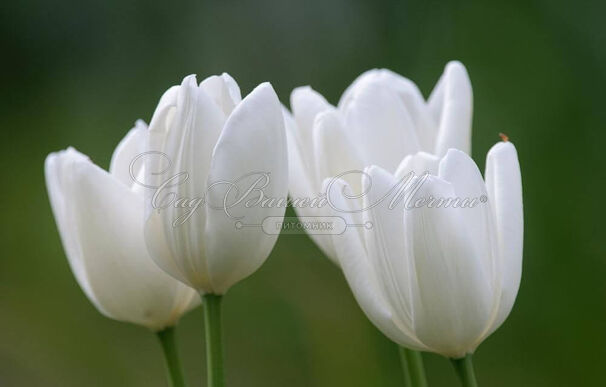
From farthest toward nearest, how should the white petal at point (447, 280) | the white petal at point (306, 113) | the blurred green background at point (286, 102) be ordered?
the blurred green background at point (286, 102), the white petal at point (306, 113), the white petal at point (447, 280)

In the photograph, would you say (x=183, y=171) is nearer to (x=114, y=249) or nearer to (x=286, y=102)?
(x=114, y=249)

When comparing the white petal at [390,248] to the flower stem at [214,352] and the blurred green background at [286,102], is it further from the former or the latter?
the blurred green background at [286,102]

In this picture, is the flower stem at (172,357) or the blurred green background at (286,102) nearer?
the flower stem at (172,357)

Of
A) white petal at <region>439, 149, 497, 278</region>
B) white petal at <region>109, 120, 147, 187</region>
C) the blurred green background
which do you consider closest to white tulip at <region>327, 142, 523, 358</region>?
white petal at <region>439, 149, 497, 278</region>

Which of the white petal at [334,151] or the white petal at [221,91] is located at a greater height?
the white petal at [221,91]

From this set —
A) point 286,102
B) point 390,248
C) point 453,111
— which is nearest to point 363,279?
point 390,248

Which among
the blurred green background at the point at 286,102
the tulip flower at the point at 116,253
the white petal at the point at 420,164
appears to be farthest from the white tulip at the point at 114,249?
the blurred green background at the point at 286,102
